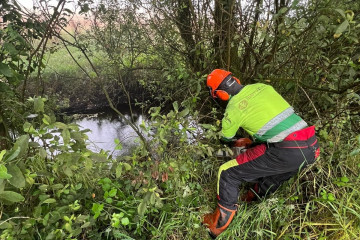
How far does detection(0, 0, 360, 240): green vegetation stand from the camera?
1.50m

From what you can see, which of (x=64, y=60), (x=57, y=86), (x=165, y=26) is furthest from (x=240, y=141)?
(x=64, y=60)

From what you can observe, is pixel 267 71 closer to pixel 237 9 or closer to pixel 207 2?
pixel 237 9

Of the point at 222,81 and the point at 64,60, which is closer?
the point at 222,81

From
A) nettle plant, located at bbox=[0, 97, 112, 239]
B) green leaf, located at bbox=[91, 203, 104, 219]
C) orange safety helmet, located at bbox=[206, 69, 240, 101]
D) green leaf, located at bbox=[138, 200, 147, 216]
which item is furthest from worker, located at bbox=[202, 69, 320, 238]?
nettle plant, located at bbox=[0, 97, 112, 239]

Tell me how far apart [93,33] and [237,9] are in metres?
3.34

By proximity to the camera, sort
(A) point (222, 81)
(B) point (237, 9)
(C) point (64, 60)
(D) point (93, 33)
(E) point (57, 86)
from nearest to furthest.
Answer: (A) point (222, 81)
(B) point (237, 9)
(D) point (93, 33)
(E) point (57, 86)
(C) point (64, 60)

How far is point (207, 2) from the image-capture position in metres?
2.76

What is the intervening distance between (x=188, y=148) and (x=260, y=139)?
706 millimetres

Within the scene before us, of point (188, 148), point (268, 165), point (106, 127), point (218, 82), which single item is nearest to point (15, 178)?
point (188, 148)

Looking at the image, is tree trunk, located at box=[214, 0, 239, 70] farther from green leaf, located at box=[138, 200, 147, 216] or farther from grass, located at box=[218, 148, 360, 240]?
green leaf, located at box=[138, 200, 147, 216]

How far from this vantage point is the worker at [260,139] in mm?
2053

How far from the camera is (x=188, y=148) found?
7.61 feet

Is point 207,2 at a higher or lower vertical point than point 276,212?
higher

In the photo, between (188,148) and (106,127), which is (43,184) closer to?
(188,148)
